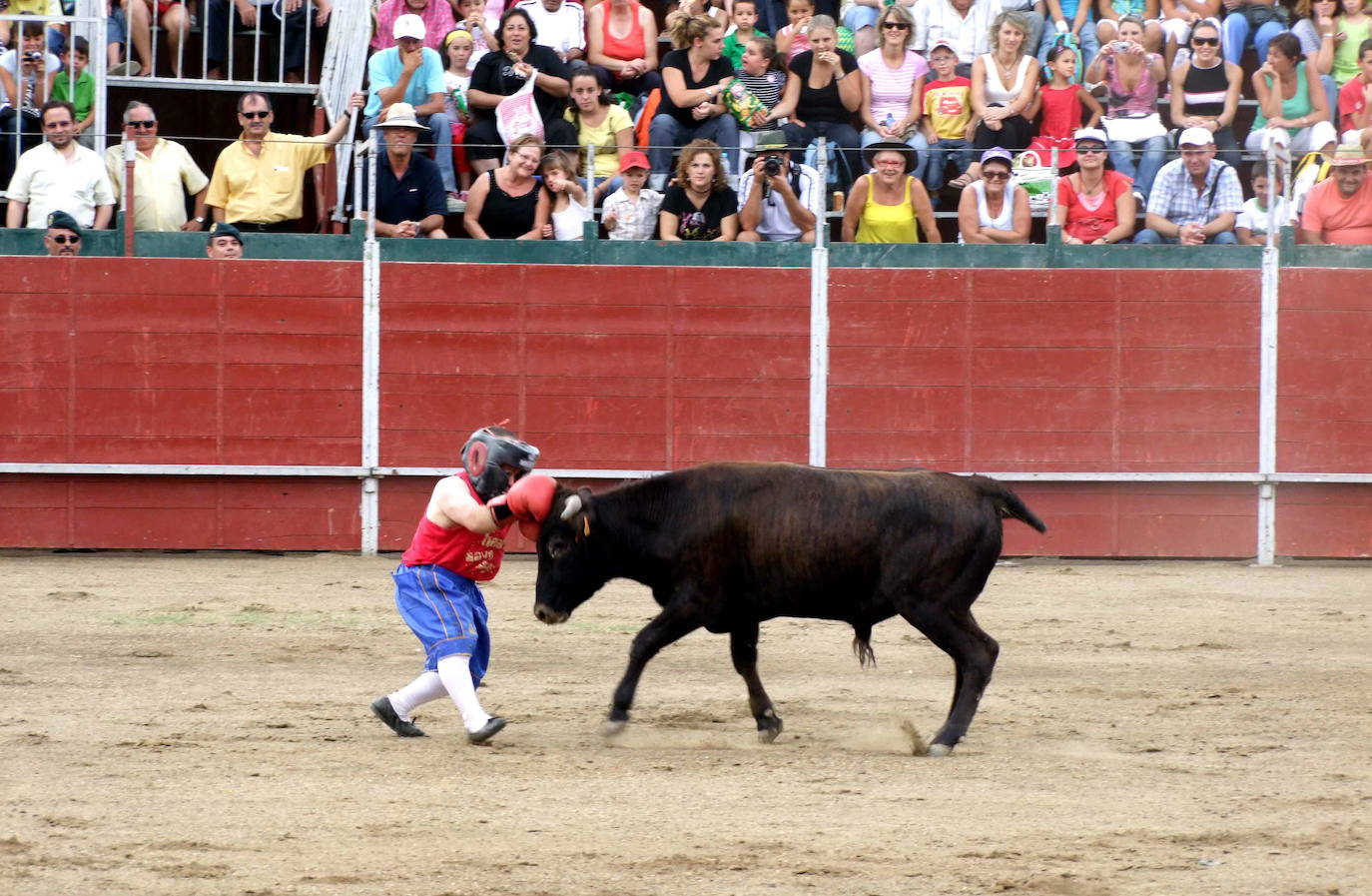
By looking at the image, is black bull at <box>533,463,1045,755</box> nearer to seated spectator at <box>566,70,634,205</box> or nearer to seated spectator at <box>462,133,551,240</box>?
seated spectator at <box>462,133,551,240</box>

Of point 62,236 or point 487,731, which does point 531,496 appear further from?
point 62,236

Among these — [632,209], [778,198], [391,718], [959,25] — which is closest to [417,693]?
[391,718]

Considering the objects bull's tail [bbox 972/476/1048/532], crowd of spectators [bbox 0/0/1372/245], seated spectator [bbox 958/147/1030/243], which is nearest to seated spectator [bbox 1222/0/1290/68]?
crowd of spectators [bbox 0/0/1372/245]

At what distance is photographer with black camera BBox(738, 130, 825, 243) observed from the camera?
12711 mm

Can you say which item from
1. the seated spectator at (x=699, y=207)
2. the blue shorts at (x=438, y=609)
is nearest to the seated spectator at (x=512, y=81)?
the seated spectator at (x=699, y=207)

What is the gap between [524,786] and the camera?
6164mm

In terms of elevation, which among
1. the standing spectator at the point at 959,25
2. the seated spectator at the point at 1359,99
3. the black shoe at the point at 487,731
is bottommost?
the black shoe at the point at 487,731

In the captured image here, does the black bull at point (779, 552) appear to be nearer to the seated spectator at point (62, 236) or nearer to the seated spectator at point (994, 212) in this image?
the seated spectator at point (994, 212)

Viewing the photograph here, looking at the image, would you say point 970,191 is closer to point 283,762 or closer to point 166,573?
point 166,573

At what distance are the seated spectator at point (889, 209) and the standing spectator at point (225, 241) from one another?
409cm

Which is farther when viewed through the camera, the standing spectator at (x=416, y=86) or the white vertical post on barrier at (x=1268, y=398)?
the standing spectator at (x=416, y=86)

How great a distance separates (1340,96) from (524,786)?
1015cm

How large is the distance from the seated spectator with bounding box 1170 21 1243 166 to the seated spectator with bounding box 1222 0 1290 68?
0.45 metres

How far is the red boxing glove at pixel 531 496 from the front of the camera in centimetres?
672
